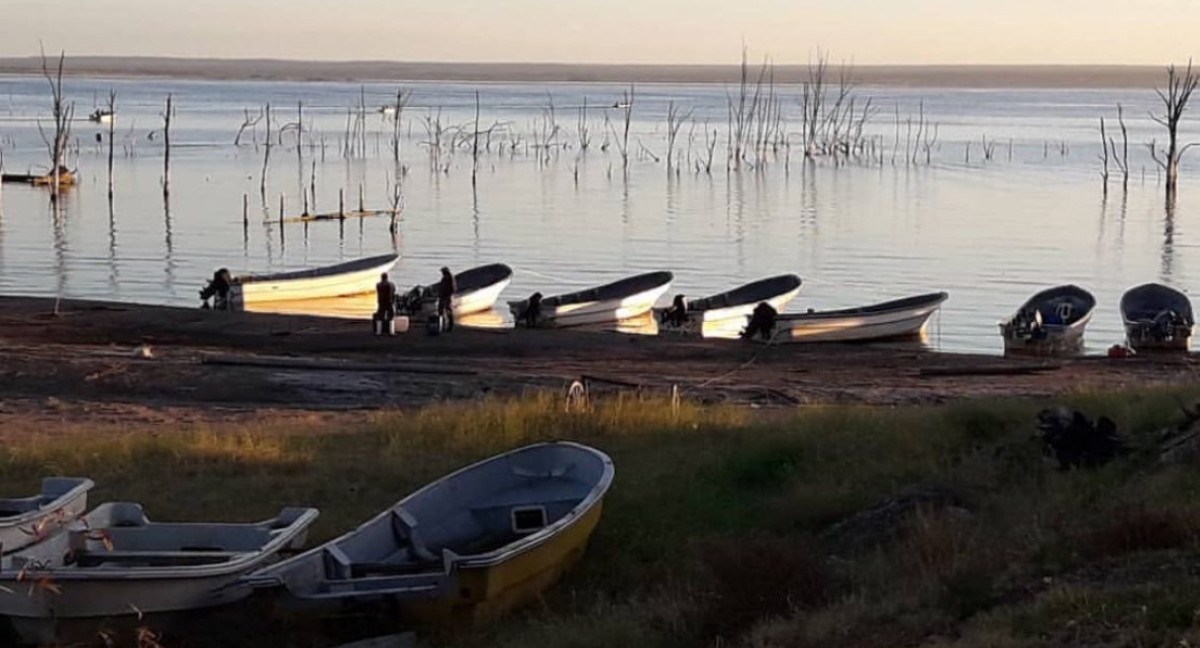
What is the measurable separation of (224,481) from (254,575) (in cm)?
342

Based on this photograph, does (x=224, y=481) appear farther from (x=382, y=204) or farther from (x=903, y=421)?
(x=382, y=204)

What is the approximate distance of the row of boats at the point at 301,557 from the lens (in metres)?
9.46

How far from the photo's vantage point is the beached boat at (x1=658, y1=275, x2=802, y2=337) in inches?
1128

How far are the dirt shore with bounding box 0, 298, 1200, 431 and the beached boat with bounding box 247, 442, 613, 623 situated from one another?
6.70 meters

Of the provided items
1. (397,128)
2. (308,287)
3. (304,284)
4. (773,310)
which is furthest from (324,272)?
(397,128)

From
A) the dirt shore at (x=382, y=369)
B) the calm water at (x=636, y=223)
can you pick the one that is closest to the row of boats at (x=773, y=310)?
the dirt shore at (x=382, y=369)


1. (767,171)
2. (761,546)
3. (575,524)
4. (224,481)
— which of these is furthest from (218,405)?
(767,171)

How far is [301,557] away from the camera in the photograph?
9.78 metres

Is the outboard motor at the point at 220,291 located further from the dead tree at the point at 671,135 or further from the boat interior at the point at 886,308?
the dead tree at the point at 671,135

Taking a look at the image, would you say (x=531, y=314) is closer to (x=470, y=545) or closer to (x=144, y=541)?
(x=470, y=545)

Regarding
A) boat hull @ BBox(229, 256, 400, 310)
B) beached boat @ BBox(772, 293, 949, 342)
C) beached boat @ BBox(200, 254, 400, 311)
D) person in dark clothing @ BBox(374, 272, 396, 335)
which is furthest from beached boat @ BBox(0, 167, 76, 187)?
beached boat @ BBox(772, 293, 949, 342)

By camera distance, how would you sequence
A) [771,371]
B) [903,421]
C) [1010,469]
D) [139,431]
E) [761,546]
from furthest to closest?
1. [771,371]
2. [139,431]
3. [903,421]
4. [1010,469]
5. [761,546]

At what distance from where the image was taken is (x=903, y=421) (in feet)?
45.6

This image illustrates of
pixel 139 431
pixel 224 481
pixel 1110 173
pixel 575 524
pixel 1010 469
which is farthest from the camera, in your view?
pixel 1110 173
